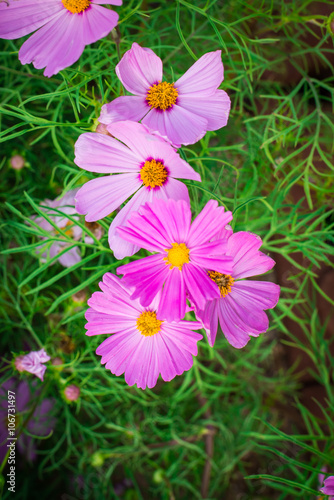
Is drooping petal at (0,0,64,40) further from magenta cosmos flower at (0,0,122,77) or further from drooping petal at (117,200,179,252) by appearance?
drooping petal at (117,200,179,252)

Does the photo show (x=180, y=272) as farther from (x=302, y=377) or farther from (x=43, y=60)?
(x=302, y=377)

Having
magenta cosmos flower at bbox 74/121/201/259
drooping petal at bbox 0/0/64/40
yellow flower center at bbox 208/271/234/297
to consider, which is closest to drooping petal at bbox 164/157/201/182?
magenta cosmos flower at bbox 74/121/201/259

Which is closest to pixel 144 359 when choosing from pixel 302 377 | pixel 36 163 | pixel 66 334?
pixel 66 334

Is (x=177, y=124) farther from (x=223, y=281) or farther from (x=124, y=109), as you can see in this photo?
(x=223, y=281)

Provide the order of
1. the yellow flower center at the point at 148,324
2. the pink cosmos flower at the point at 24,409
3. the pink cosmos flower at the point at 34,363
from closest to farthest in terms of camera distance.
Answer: the yellow flower center at the point at 148,324, the pink cosmos flower at the point at 34,363, the pink cosmos flower at the point at 24,409

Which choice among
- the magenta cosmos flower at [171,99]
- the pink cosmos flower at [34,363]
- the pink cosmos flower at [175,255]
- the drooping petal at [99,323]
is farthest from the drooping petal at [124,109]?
the pink cosmos flower at [34,363]

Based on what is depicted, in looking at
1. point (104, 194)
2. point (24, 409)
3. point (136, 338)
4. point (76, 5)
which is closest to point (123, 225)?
point (104, 194)

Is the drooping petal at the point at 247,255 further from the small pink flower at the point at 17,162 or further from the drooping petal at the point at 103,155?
the small pink flower at the point at 17,162
